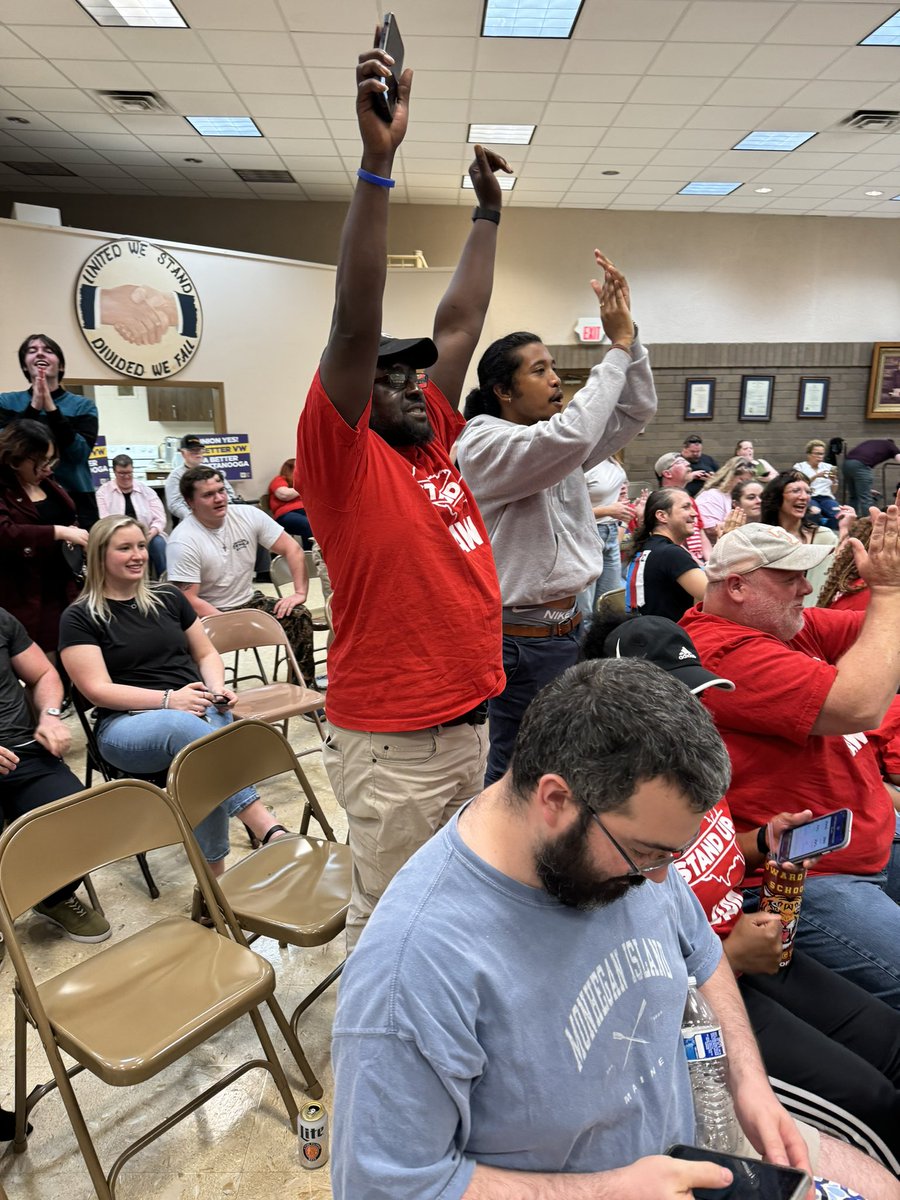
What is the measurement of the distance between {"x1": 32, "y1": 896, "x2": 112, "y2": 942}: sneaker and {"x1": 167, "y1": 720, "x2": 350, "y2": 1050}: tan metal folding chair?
1.92ft

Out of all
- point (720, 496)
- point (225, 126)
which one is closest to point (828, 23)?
point (720, 496)

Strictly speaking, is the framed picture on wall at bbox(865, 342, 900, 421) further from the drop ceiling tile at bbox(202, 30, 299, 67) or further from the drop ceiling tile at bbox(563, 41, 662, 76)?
the drop ceiling tile at bbox(202, 30, 299, 67)

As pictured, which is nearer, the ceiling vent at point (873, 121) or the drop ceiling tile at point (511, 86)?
the drop ceiling tile at point (511, 86)

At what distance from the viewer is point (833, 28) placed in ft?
16.4

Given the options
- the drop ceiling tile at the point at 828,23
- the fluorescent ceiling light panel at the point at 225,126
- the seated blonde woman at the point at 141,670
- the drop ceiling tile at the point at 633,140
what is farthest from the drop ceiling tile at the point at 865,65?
the seated blonde woman at the point at 141,670

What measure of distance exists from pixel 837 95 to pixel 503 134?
2.82m

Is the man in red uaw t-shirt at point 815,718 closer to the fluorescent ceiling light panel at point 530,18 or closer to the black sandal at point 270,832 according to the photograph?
the black sandal at point 270,832

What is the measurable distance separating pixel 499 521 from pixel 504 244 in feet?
28.4

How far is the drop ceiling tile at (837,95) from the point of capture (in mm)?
5840

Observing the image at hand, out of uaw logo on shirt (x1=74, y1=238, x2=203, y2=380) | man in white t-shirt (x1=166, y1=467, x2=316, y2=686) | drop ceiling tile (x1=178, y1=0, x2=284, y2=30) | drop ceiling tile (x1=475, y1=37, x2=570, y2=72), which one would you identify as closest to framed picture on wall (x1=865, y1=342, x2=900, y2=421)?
drop ceiling tile (x1=475, y1=37, x2=570, y2=72)

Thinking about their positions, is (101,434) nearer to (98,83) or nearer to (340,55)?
(98,83)

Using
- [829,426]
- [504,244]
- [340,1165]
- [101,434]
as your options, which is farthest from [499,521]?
[829,426]

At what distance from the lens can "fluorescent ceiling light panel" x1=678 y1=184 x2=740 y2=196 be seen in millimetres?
8453

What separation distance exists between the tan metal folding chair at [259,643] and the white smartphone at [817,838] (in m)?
2.17
